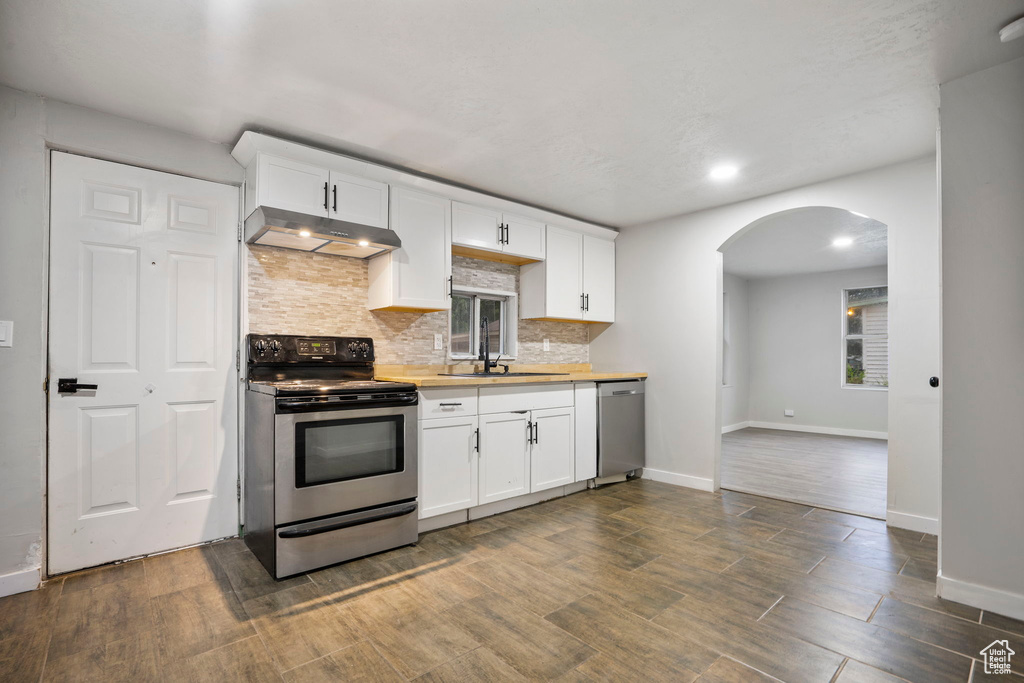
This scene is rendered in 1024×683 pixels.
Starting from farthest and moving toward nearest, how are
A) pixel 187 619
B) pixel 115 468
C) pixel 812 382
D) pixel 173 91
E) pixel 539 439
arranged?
pixel 812 382, pixel 539 439, pixel 115 468, pixel 173 91, pixel 187 619

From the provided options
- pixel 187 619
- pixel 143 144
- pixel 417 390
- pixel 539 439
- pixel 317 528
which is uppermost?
pixel 143 144

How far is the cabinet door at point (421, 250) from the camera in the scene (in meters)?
3.33

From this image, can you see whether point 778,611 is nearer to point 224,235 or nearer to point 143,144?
point 224,235

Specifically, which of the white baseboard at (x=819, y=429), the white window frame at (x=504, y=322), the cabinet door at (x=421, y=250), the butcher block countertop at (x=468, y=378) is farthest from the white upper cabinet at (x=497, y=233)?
the white baseboard at (x=819, y=429)

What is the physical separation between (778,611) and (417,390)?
210 cm

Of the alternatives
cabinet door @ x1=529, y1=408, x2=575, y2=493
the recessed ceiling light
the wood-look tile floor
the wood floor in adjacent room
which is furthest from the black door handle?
the wood floor in adjacent room

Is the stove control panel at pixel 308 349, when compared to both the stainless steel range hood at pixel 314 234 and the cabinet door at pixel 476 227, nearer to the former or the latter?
the stainless steel range hood at pixel 314 234

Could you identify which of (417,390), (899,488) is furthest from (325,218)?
(899,488)

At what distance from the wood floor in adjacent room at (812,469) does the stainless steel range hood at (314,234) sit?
344 centimetres

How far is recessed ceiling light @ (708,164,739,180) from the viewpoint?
330 cm

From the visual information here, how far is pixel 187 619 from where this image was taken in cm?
207

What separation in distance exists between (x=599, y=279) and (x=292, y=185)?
9.33ft

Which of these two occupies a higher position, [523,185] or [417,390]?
[523,185]

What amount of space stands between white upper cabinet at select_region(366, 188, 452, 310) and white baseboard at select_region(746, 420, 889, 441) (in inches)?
260
